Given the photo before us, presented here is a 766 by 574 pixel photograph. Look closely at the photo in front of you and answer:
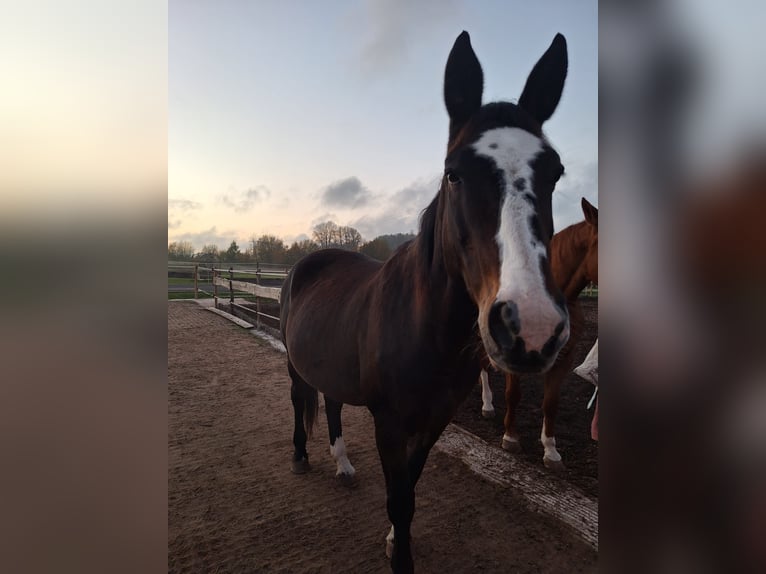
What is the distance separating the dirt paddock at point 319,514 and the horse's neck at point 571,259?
1.74 m

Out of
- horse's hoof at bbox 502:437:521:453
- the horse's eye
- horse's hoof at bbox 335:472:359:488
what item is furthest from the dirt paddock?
the horse's eye

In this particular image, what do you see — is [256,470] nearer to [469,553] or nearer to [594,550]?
[469,553]

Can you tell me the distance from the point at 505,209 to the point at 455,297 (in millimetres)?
526

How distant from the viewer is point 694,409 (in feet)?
1.19

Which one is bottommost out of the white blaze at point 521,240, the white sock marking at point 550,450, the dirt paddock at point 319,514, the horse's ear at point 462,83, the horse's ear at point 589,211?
the dirt paddock at point 319,514

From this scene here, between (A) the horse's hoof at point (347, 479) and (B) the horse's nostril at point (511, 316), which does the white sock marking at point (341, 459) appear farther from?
(B) the horse's nostril at point (511, 316)

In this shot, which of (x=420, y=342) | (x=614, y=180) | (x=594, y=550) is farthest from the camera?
(x=594, y=550)

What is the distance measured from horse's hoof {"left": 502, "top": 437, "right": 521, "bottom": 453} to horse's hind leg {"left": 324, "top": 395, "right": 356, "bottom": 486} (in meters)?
1.31

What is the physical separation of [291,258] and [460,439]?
13.7 meters

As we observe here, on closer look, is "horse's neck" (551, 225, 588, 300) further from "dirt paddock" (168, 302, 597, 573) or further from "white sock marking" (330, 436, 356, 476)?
"white sock marking" (330, 436, 356, 476)

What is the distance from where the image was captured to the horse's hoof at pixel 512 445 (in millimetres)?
3289

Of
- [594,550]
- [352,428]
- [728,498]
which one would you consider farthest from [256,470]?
[728,498]

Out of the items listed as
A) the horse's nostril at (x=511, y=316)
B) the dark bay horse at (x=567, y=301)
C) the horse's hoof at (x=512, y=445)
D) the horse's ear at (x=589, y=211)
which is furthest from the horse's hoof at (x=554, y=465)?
the horse's nostril at (x=511, y=316)

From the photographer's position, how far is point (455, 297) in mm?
1621
